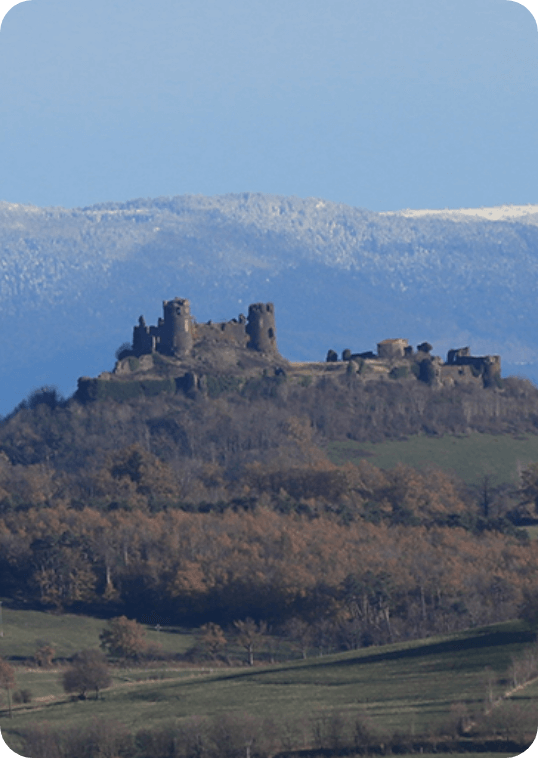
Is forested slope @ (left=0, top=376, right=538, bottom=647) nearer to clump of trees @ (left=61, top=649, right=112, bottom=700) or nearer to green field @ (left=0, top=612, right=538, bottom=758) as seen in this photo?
green field @ (left=0, top=612, right=538, bottom=758)

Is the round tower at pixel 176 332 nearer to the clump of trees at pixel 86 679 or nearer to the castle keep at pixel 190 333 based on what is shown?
the castle keep at pixel 190 333

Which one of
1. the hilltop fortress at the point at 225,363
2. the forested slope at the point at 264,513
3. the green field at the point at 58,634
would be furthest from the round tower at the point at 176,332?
the green field at the point at 58,634

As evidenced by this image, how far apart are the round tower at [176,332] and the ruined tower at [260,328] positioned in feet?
19.2

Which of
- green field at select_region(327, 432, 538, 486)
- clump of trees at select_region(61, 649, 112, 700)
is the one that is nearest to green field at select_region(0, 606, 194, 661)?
clump of trees at select_region(61, 649, 112, 700)

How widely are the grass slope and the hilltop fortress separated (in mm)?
61987

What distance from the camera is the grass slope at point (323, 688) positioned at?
227ft

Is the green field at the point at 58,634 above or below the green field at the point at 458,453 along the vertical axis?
below

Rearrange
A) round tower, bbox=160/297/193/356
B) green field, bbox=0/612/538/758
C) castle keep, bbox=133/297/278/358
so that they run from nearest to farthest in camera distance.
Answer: green field, bbox=0/612/538/758
round tower, bbox=160/297/193/356
castle keep, bbox=133/297/278/358

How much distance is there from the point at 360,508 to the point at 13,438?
110ft

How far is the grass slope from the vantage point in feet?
227

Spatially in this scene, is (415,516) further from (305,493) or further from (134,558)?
(134,558)

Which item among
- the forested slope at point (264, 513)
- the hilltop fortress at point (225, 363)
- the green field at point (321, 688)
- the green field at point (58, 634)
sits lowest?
the green field at point (321, 688)

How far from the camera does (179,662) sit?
8931 cm

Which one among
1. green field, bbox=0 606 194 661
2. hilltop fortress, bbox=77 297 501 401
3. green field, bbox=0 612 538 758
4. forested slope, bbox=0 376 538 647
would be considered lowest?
green field, bbox=0 612 538 758
